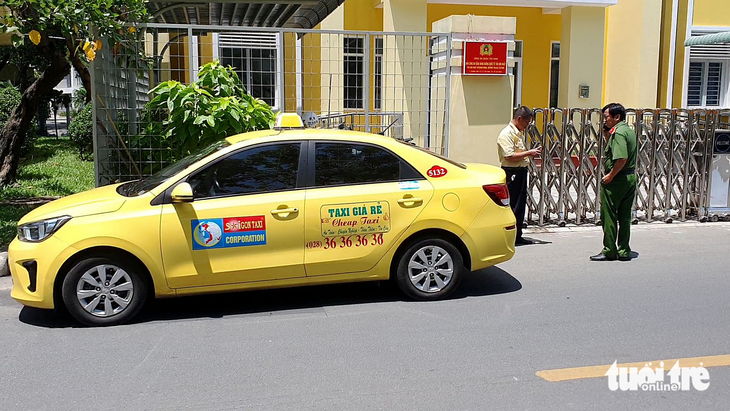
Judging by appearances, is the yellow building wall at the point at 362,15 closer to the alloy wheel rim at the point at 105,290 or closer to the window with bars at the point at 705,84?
the window with bars at the point at 705,84

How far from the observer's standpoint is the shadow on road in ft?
19.7

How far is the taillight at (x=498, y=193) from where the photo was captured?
646 cm

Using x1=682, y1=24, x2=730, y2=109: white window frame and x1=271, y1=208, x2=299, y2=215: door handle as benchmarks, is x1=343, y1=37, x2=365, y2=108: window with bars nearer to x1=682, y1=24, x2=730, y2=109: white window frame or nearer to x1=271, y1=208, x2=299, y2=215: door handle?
x1=271, y1=208, x2=299, y2=215: door handle

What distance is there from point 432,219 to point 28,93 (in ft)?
29.5

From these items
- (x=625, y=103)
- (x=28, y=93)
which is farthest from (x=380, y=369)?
(x=625, y=103)

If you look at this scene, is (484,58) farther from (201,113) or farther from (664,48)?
(664,48)

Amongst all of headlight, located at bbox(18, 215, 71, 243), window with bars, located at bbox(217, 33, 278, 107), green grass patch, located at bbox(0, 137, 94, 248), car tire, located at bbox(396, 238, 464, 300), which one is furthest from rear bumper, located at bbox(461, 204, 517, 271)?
green grass patch, located at bbox(0, 137, 94, 248)

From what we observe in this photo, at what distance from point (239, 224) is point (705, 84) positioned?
16676 mm

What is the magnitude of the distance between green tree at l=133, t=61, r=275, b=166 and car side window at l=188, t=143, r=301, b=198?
7.29 feet

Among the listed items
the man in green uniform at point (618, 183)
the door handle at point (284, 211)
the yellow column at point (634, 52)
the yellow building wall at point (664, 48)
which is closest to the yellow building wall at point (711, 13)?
the yellow building wall at point (664, 48)

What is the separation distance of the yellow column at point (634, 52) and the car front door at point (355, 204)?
41.8ft

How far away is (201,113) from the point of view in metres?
8.29

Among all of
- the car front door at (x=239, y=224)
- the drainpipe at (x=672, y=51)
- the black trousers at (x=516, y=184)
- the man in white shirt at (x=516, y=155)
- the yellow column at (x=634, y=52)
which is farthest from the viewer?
the drainpipe at (x=672, y=51)

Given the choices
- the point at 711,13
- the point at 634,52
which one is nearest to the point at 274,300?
the point at 634,52
